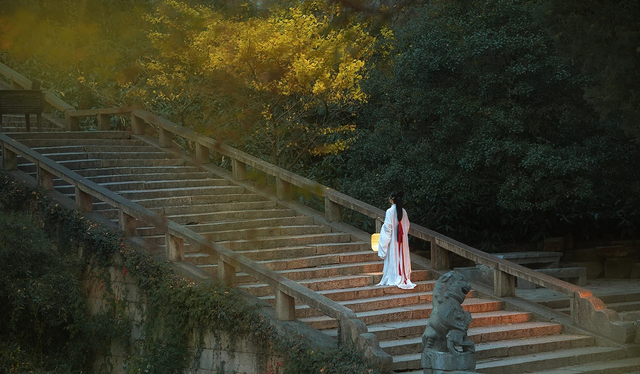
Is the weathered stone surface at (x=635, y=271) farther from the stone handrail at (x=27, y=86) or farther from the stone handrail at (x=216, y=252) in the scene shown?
the stone handrail at (x=27, y=86)

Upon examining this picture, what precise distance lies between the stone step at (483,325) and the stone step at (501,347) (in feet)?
0.33

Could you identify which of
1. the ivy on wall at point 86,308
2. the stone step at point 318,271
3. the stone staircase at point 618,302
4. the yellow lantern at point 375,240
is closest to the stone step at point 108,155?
the ivy on wall at point 86,308

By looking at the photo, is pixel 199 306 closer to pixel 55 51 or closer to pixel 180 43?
pixel 55 51

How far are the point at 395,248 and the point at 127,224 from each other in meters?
3.78

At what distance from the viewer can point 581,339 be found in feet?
33.8

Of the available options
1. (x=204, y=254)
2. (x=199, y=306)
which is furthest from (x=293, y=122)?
(x=199, y=306)

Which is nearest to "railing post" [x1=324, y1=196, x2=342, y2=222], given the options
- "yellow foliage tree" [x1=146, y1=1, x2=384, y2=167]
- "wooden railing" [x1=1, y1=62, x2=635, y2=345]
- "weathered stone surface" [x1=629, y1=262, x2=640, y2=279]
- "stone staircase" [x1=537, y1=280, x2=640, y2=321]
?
"wooden railing" [x1=1, y1=62, x2=635, y2=345]

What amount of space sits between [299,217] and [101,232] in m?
3.52

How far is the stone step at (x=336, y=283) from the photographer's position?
416 inches

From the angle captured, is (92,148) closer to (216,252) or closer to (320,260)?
(216,252)

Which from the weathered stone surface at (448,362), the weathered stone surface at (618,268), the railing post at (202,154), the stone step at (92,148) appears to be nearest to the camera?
the weathered stone surface at (448,362)

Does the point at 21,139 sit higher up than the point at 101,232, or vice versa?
the point at 21,139

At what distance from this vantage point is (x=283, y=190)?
1392 centimetres

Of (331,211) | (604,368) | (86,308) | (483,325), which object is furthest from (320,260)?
(604,368)
